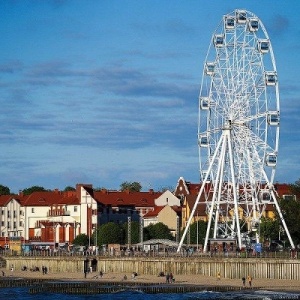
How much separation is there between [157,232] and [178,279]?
4954 cm

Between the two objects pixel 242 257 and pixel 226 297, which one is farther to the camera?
pixel 242 257

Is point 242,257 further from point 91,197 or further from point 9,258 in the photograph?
point 91,197

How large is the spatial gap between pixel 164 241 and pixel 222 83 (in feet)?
115

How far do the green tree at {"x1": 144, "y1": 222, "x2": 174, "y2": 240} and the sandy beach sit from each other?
31.0m

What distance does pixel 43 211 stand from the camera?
181625mm

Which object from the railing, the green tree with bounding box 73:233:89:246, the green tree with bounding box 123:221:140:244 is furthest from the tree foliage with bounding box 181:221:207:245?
the railing

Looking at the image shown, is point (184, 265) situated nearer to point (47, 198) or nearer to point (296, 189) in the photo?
point (296, 189)

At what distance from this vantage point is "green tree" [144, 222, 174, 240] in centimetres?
15762

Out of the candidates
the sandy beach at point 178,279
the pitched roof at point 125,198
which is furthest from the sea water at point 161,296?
the pitched roof at point 125,198

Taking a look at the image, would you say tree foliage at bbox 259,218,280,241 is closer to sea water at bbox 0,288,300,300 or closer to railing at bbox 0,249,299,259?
railing at bbox 0,249,299,259

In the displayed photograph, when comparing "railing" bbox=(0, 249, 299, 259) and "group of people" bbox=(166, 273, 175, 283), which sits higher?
"railing" bbox=(0, 249, 299, 259)

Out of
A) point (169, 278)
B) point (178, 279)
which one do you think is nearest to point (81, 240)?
point (178, 279)

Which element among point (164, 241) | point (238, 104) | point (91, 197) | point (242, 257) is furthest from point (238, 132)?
point (91, 197)

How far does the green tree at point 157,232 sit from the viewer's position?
517 ft
